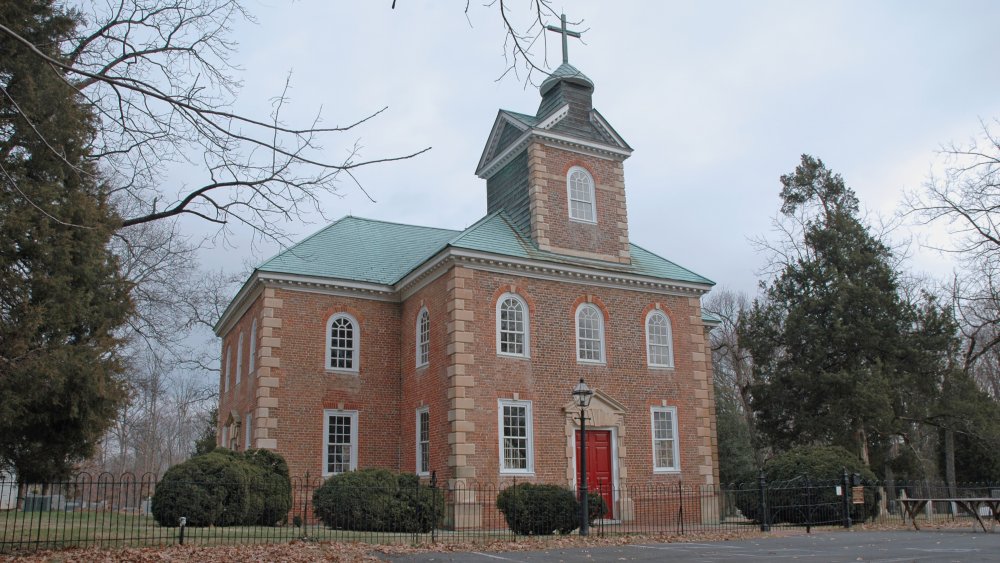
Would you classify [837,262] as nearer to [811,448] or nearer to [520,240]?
[811,448]

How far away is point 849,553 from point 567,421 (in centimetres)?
999

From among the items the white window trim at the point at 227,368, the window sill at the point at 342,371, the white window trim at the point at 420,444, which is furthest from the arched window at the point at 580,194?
the white window trim at the point at 227,368

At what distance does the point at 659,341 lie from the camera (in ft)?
80.6

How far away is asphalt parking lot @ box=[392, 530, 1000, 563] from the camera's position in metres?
12.2

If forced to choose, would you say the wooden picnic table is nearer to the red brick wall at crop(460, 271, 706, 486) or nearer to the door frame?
the red brick wall at crop(460, 271, 706, 486)

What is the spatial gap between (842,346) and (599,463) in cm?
1574

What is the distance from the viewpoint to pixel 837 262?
1355 inches

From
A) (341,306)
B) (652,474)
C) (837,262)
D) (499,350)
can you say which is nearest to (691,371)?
(652,474)

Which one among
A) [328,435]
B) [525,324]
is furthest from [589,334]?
[328,435]

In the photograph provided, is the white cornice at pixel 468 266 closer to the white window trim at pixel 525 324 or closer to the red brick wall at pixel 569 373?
the red brick wall at pixel 569 373

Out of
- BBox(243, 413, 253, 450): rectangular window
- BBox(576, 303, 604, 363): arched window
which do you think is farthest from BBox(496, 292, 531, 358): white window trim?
BBox(243, 413, 253, 450): rectangular window

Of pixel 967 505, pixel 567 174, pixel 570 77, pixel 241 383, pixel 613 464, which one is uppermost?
pixel 570 77

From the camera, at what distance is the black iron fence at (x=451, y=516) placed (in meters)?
14.4

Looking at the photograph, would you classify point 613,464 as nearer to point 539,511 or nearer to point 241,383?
point 539,511
